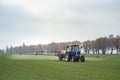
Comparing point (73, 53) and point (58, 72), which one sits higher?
point (73, 53)

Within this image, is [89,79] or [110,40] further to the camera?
[110,40]

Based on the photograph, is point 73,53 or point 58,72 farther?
point 73,53

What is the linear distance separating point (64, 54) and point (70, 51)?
3.02m

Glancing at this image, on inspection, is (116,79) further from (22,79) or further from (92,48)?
(92,48)

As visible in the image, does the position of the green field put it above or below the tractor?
below

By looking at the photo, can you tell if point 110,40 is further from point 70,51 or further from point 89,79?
point 89,79

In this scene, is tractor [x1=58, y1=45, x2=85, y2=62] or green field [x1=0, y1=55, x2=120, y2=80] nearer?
green field [x1=0, y1=55, x2=120, y2=80]

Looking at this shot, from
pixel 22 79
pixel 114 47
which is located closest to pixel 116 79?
pixel 22 79

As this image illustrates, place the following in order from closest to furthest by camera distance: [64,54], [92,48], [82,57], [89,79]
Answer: [89,79]
[82,57]
[64,54]
[92,48]

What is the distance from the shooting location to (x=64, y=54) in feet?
176

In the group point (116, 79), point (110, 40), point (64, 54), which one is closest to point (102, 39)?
point (110, 40)

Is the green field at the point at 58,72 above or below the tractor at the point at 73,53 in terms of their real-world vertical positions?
below

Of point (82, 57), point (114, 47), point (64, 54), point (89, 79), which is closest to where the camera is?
point (89, 79)

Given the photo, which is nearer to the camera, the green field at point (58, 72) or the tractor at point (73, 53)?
the green field at point (58, 72)
